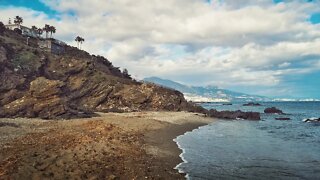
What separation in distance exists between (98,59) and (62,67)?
134ft

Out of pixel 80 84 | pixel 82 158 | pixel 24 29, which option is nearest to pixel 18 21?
pixel 24 29

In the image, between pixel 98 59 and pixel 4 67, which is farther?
pixel 98 59

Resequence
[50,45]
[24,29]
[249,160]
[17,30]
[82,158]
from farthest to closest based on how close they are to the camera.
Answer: [24,29], [17,30], [50,45], [249,160], [82,158]

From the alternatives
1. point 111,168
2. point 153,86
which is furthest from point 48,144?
point 153,86

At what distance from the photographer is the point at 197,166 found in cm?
2427

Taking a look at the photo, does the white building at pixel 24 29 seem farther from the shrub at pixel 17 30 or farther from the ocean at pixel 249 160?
the ocean at pixel 249 160

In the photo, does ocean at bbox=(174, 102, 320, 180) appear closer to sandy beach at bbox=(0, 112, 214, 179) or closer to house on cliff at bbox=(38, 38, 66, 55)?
sandy beach at bbox=(0, 112, 214, 179)

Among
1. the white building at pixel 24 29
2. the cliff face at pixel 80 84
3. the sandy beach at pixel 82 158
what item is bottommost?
the sandy beach at pixel 82 158

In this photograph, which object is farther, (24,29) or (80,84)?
(24,29)

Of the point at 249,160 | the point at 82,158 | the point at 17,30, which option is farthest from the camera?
the point at 17,30

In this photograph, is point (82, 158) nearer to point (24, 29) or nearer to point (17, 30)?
point (17, 30)

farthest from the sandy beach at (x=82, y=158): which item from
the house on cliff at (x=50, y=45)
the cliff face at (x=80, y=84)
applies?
the house on cliff at (x=50, y=45)

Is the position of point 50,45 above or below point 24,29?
below

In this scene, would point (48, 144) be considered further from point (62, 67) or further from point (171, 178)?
point (62, 67)
